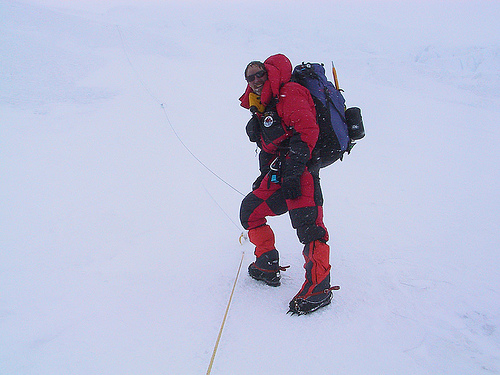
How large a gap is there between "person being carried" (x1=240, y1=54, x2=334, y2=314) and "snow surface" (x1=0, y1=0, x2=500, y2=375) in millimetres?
239

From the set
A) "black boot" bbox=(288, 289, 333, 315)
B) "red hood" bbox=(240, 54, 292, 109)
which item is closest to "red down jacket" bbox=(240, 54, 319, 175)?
"red hood" bbox=(240, 54, 292, 109)

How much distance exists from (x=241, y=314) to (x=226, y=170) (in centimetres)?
317

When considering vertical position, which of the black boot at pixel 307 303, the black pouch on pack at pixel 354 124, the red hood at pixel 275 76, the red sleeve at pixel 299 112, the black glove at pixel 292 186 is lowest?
the black boot at pixel 307 303

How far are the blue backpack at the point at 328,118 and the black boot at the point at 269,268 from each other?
0.81m

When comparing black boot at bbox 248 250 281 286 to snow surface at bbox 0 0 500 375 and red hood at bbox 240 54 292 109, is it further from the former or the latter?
red hood at bbox 240 54 292 109

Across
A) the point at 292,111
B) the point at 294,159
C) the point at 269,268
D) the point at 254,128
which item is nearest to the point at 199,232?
the point at 269,268

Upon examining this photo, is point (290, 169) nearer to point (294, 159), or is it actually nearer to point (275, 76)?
point (294, 159)

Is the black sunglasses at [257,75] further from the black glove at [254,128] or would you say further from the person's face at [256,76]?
the black glove at [254,128]

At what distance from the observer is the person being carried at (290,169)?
7.11ft

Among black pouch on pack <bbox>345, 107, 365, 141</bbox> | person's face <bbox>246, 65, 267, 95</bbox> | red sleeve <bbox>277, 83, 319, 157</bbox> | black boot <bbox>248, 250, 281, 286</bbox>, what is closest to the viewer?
red sleeve <bbox>277, 83, 319, 157</bbox>

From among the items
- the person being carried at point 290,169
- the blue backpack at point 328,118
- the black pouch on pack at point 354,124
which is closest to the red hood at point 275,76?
the person being carried at point 290,169

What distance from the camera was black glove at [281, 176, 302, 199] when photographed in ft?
7.14

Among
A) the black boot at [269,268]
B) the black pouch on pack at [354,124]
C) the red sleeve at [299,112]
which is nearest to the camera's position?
the red sleeve at [299,112]

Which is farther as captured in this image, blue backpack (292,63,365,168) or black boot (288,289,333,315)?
blue backpack (292,63,365,168)
